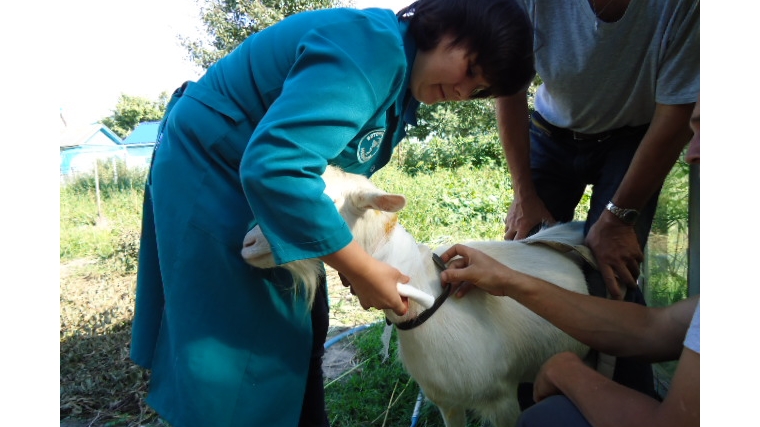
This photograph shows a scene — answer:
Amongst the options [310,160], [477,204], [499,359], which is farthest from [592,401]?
[477,204]

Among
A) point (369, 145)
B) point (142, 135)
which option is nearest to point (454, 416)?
point (369, 145)

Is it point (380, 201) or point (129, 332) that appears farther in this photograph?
point (129, 332)

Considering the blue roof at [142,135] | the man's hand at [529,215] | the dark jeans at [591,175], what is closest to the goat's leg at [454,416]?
the dark jeans at [591,175]

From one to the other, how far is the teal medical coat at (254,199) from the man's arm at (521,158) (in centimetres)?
97

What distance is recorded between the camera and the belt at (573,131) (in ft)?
7.35

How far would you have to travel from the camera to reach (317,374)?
6.89 ft

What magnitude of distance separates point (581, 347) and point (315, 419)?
1085mm

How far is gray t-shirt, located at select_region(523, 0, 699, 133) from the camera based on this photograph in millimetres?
1801

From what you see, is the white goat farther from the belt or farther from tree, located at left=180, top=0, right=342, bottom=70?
tree, located at left=180, top=0, right=342, bottom=70

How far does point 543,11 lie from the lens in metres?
2.11

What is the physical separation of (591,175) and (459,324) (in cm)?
110

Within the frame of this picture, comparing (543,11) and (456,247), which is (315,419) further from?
(543,11)

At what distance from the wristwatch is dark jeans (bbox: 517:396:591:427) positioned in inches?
35.2

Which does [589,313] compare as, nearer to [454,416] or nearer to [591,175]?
[454,416]
